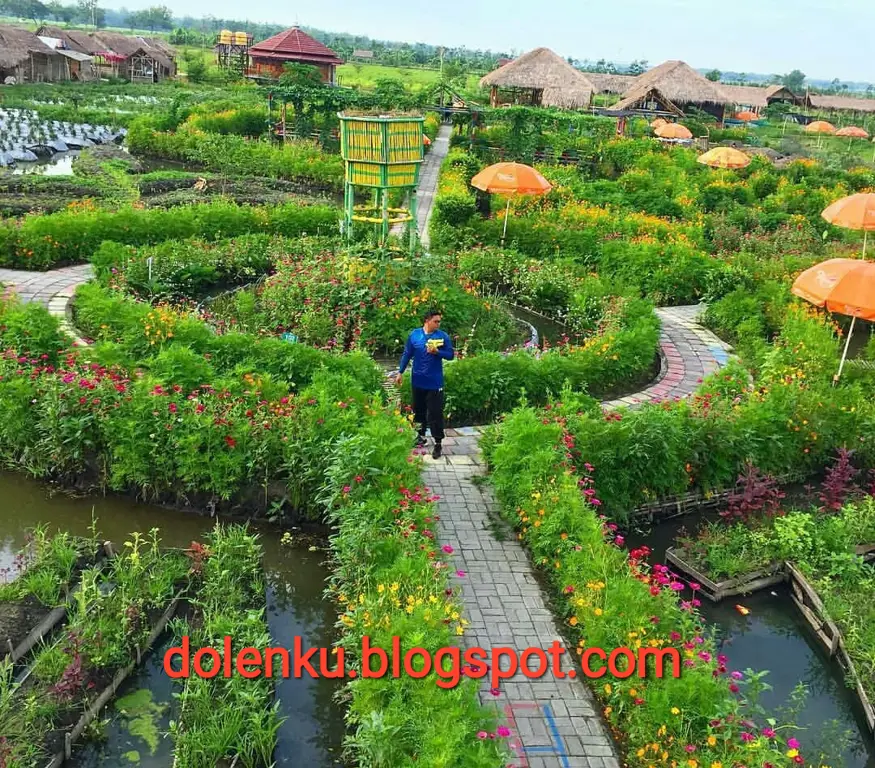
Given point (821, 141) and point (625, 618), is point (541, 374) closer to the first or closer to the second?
point (625, 618)

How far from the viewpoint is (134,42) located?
5697 cm

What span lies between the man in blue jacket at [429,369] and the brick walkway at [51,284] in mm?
5394

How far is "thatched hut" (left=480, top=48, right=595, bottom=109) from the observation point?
39.8m

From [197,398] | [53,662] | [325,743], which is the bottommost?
[325,743]

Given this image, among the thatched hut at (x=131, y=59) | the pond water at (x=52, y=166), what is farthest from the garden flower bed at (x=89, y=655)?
the thatched hut at (x=131, y=59)

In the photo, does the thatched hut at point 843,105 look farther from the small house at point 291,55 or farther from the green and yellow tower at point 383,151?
the green and yellow tower at point 383,151

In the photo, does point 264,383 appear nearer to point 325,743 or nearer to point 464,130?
point 325,743

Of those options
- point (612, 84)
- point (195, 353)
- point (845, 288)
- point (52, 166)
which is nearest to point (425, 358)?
point (195, 353)

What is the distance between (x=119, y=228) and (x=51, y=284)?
187cm

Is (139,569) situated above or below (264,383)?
below

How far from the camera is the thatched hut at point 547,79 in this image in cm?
3975

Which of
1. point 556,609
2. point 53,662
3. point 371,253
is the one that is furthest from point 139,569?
point 371,253

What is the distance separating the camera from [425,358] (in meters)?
7.41

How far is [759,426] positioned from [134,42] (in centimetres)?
6120
